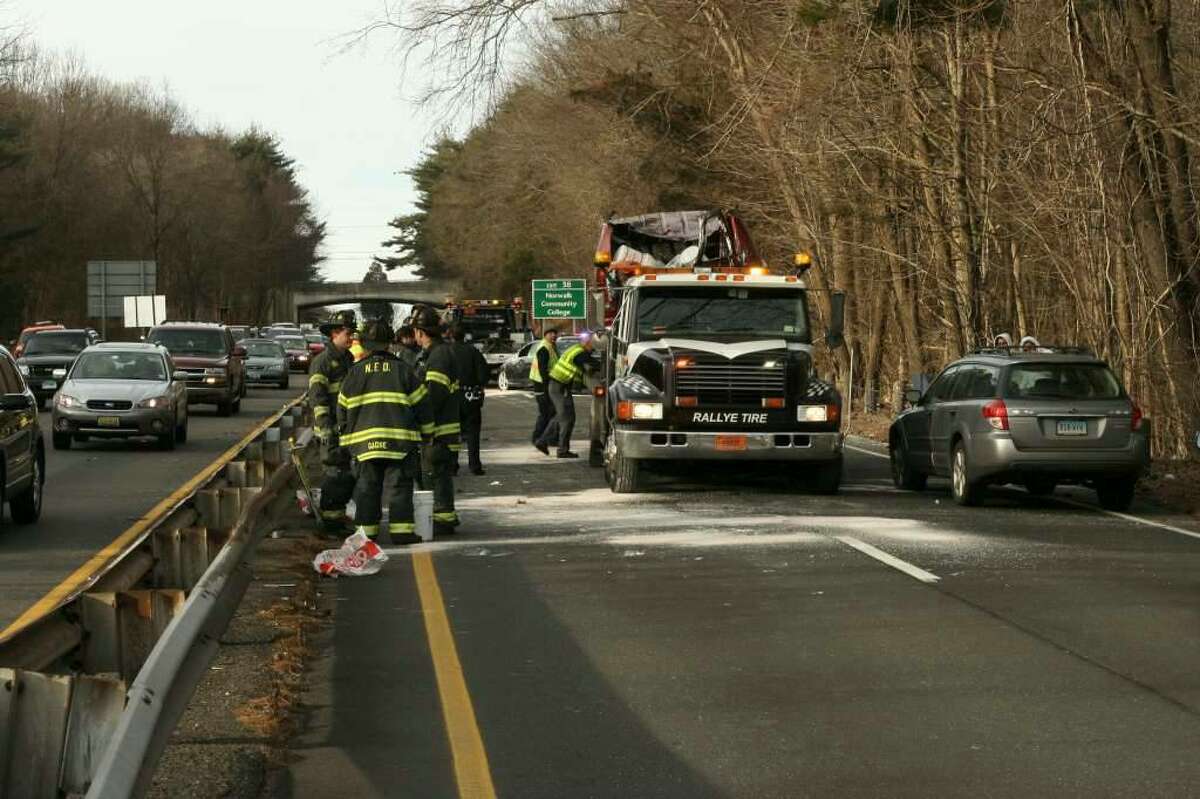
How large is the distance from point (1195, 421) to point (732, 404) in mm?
6818

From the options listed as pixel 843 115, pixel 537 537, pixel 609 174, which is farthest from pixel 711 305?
pixel 609 174

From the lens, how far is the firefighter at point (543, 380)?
2666 centimetres

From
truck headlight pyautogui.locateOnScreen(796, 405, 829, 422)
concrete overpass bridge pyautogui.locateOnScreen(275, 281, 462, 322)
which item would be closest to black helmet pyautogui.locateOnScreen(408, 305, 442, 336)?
truck headlight pyautogui.locateOnScreen(796, 405, 829, 422)

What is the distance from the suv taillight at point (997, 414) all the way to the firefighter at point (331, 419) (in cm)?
619

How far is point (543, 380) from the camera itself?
87.4 feet

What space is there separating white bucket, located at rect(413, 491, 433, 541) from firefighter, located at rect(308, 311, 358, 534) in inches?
22.1

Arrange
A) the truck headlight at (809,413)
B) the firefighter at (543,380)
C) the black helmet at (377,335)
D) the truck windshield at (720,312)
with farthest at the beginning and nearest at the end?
1. the firefighter at (543,380)
2. the truck windshield at (720,312)
3. the truck headlight at (809,413)
4. the black helmet at (377,335)

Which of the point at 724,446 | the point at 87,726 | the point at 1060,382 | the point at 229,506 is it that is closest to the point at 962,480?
the point at 1060,382

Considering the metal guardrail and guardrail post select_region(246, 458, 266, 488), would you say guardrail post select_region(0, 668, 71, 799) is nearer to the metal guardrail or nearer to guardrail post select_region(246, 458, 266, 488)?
the metal guardrail

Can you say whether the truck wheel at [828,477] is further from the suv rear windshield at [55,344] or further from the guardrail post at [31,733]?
the suv rear windshield at [55,344]

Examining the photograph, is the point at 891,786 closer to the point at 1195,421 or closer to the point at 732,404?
the point at 732,404

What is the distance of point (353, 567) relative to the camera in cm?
1294

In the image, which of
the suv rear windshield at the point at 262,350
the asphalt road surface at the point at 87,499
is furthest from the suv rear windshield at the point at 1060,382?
the suv rear windshield at the point at 262,350

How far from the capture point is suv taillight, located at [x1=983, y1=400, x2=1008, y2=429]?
18.0m
